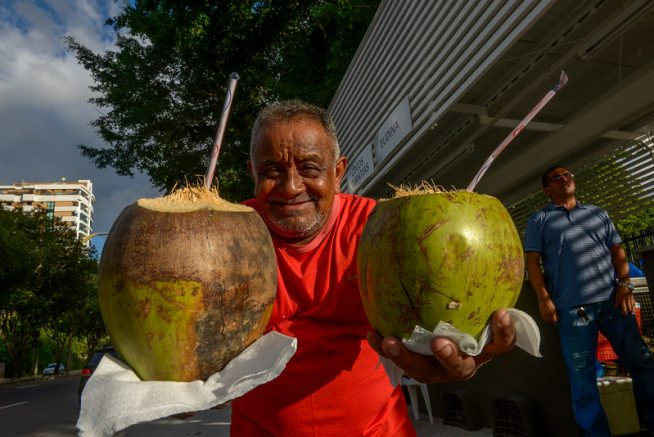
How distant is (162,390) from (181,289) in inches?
9.0

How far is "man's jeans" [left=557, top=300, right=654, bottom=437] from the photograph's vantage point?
114 inches

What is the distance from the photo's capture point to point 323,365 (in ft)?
5.20

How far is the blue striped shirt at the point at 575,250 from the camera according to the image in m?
3.09

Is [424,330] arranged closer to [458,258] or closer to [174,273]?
[458,258]

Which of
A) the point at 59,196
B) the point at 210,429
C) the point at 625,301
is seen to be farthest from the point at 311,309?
the point at 59,196

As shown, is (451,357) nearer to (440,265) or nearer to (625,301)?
(440,265)

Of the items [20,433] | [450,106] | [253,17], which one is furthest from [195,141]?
[450,106]

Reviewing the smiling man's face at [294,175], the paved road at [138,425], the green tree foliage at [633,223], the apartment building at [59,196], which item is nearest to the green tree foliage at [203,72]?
the paved road at [138,425]

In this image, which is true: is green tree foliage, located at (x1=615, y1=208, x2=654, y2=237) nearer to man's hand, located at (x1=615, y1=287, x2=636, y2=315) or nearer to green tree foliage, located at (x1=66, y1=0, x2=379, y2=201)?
green tree foliage, located at (x1=66, y1=0, x2=379, y2=201)

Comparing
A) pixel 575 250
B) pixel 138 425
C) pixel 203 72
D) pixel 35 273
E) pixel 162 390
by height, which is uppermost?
pixel 203 72

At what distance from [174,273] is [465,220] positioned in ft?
2.44

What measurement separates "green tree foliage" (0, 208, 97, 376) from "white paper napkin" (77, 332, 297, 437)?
20.6 metres

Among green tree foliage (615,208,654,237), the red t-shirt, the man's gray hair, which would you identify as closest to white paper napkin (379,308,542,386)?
the red t-shirt

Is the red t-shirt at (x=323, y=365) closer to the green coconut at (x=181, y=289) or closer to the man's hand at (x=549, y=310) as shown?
the green coconut at (x=181, y=289)
